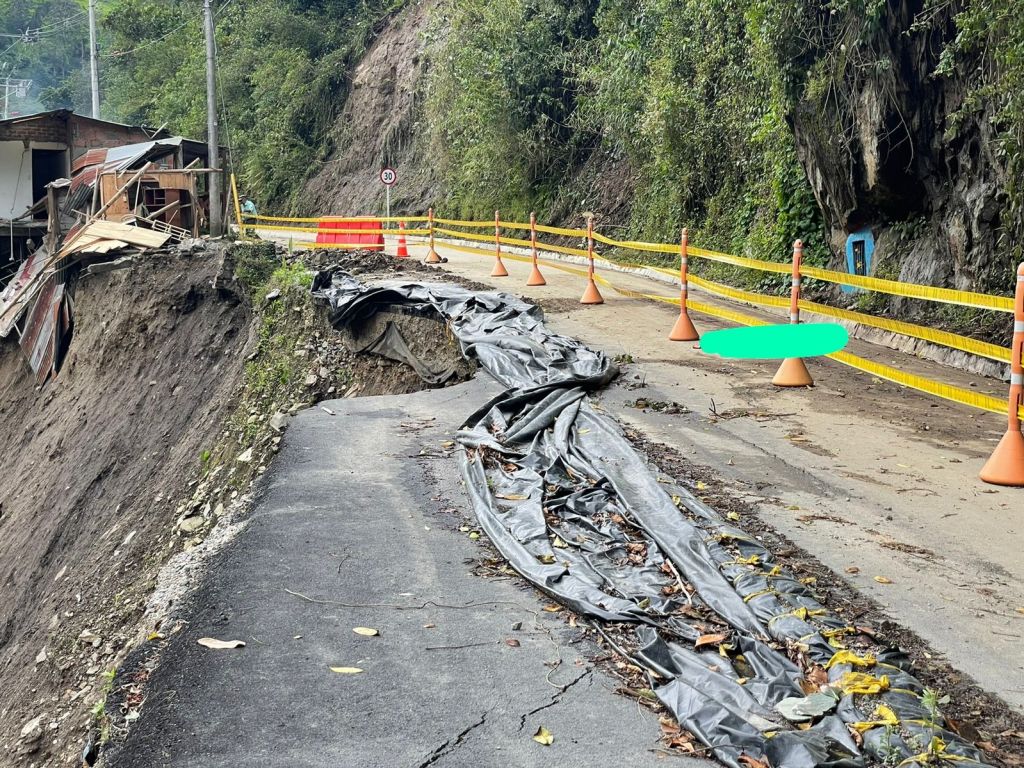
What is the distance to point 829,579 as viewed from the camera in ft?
18.0

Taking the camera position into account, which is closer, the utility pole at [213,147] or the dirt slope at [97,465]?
the dirt slope at [97,465]

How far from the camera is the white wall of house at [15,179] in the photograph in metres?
33.0

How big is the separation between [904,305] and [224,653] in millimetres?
10701

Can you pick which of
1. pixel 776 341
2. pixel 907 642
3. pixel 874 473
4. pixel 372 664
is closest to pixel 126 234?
pixel 776 341

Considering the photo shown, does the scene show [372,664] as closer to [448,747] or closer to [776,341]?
[448,747]

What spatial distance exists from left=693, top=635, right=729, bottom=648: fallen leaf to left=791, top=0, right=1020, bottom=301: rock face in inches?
310

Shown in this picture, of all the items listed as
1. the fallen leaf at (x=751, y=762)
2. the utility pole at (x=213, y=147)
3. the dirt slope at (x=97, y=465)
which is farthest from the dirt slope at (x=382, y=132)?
the fallen leaf at (x=751, y=762)

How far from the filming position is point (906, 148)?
1283cm

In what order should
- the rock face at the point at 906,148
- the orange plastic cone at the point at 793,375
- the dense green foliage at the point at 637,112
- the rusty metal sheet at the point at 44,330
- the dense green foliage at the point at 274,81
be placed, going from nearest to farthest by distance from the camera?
1. the orange plastic cone at the point at 793,375
2. the rock face at the point at 906,148
3. the dense green foliage at the point at 637,112
4. the rusty metal sheet at the point at 44,330
5. the dense green foliage at the point at 274,81

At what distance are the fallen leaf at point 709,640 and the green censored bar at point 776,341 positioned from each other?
630 centimetres

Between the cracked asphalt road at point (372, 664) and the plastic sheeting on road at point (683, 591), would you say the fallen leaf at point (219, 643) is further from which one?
the plastic sheeting on road at point (683, 591)

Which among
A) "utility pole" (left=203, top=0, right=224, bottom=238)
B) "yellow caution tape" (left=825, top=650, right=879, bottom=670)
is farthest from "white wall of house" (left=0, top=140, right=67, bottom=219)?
"yellow caution tape" (left=825, top=650, right=879, bottom=670)

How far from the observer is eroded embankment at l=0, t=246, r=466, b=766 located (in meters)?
6.97

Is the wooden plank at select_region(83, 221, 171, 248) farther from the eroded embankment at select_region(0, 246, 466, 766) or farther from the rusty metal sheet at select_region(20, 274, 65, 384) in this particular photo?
the rusty metal sheet at select_region(20, 274, 65, 384)
